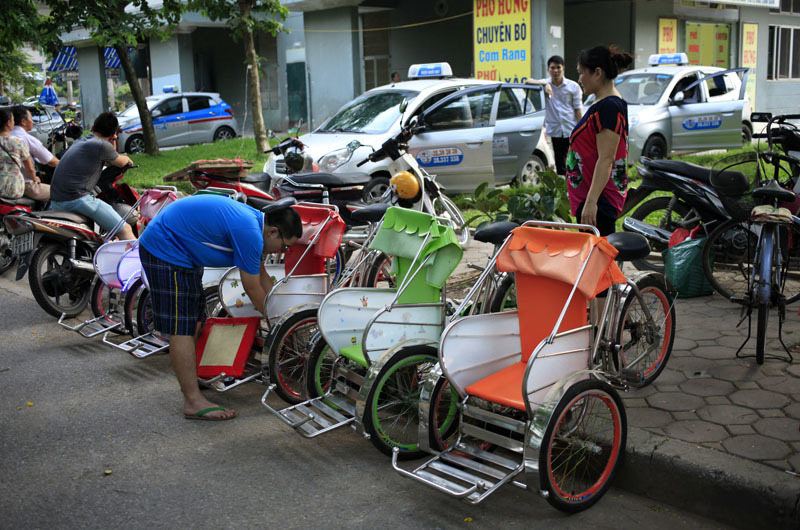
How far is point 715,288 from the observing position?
6117 millimetres

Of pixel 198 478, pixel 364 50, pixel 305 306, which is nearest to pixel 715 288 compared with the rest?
pixel 305 306

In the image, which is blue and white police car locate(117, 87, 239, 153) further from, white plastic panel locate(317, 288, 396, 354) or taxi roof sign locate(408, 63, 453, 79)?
white plastic panel locate(317, 288, 396, 354)

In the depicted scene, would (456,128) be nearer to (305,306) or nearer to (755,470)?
(305,306)

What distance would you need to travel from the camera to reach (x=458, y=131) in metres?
10.4

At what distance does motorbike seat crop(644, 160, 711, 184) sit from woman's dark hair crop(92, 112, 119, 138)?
4.70 meters

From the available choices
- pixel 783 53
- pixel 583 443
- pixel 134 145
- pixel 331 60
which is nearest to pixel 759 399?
pixel 583 443

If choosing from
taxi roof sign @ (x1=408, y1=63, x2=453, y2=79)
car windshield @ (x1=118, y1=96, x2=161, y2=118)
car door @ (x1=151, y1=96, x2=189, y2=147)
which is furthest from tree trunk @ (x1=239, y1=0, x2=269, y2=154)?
car windshield @ (x1=118, y1=96, x2=161, y2=118)

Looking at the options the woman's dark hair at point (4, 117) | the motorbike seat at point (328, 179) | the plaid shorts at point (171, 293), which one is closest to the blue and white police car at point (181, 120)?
the woman's dark hair at point (4, 117)

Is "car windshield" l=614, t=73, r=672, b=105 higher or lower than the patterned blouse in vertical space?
higher

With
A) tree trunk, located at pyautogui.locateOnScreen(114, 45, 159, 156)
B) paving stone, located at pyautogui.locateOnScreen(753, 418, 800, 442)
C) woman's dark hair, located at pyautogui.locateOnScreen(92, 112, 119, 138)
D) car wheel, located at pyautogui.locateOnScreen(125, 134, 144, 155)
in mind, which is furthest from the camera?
car wheel, located at pyautogui.locateOnScreen(125, 134, 144, 155)

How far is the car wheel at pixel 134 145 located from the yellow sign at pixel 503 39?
31.6 feet

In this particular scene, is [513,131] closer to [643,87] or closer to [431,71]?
[431,71]

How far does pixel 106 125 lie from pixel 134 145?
14720mm

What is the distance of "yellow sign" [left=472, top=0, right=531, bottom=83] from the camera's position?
16031 millimetres
